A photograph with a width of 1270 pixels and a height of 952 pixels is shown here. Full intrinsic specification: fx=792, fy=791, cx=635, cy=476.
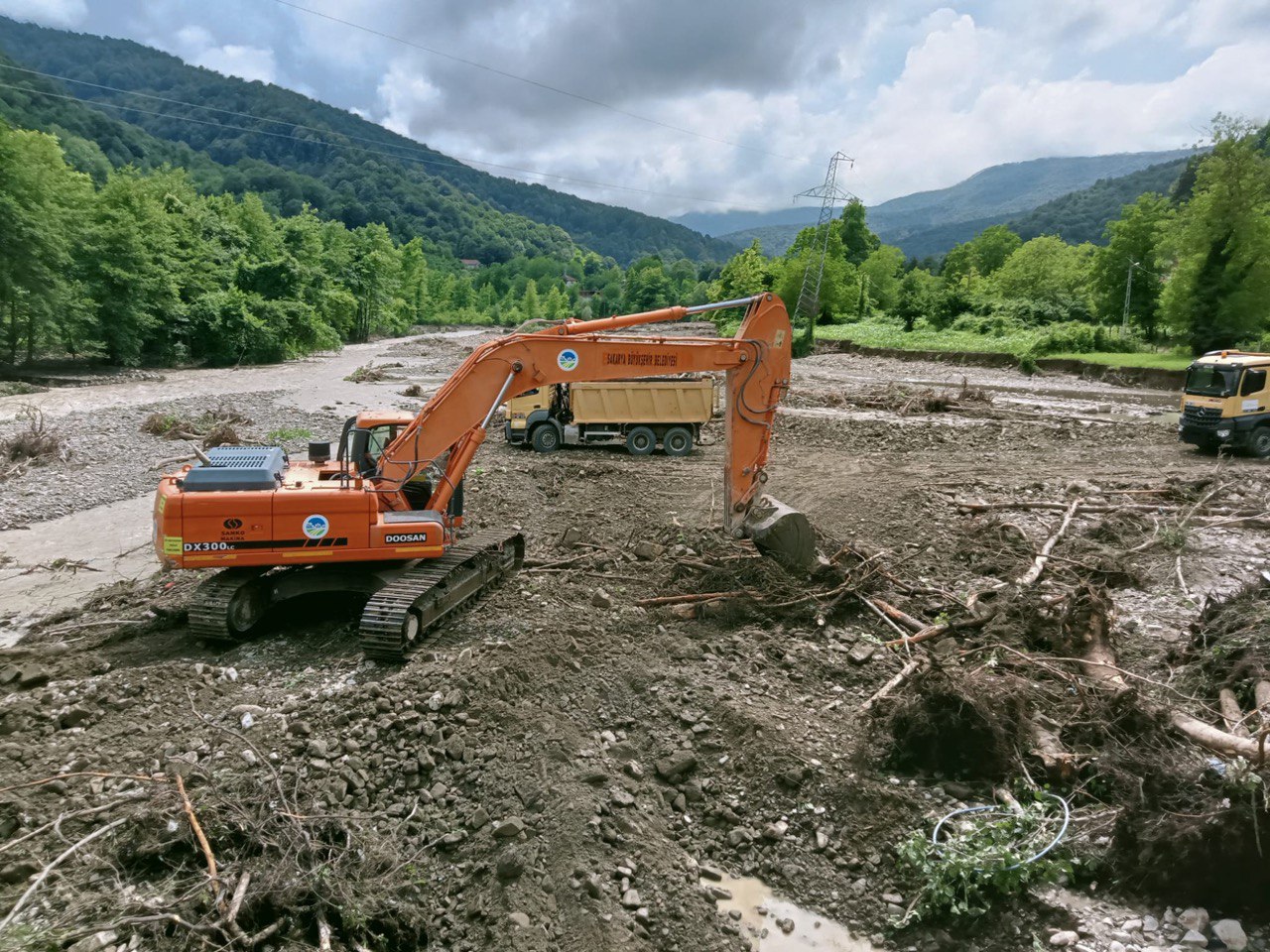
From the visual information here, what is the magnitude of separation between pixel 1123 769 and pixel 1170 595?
5158mm

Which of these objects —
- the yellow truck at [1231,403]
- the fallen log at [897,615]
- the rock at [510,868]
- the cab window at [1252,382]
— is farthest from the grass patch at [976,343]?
the rock at [510,868]

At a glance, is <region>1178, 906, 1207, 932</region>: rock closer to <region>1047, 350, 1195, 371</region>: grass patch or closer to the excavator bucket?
the excavator bucket

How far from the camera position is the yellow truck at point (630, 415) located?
65.5 ft

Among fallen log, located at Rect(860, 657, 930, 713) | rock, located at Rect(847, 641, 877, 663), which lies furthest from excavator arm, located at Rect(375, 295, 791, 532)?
fallen log, located at Rect(860, 657, 930, 713)

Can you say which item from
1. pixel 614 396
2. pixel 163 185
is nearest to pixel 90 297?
pixel 163 185

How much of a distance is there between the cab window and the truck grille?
63cm

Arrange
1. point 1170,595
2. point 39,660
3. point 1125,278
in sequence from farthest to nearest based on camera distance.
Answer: point 1125,278, point 1170,595, point 39,660

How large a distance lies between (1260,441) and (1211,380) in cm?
179

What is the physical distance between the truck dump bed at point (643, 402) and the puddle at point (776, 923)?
50.0 ft

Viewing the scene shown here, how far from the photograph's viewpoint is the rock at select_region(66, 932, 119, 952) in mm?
4281

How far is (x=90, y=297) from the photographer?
34562 mm

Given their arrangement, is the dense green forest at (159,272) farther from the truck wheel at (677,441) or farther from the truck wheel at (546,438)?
the truck wheel at (677,441)

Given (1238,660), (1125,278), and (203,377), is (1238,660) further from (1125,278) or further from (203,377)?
(1125,278)

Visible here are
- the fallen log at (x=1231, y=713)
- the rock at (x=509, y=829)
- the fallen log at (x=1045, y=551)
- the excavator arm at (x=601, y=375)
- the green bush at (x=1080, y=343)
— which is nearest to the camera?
the rock at (x=509, y=829)
